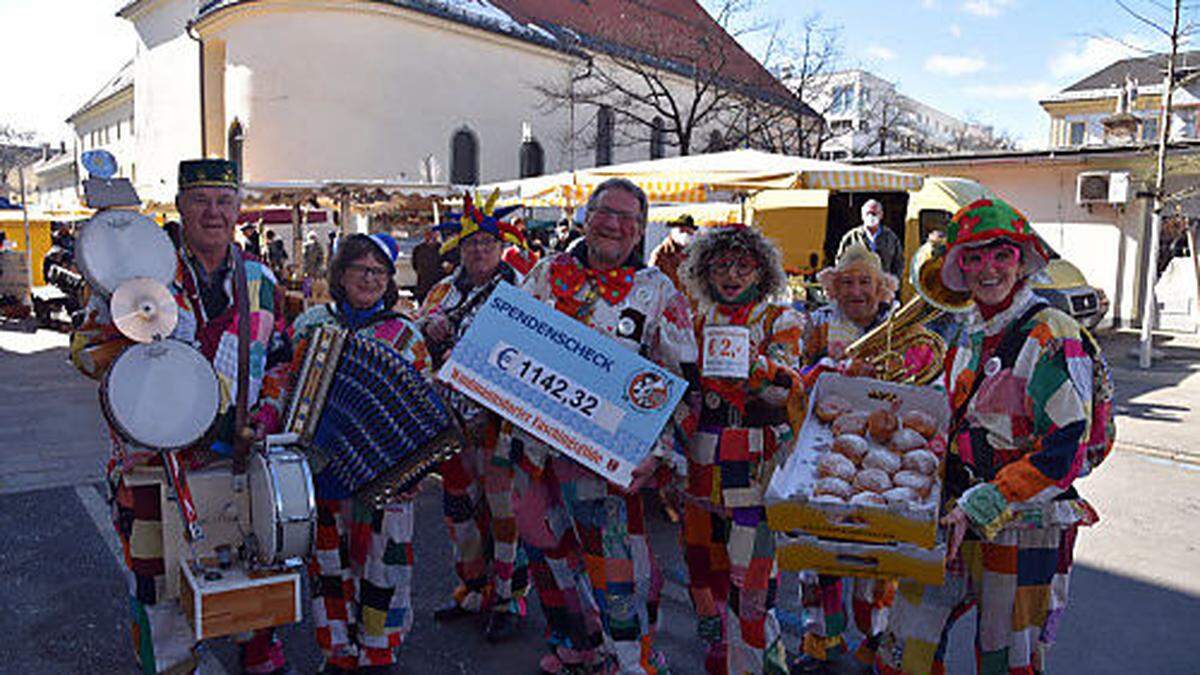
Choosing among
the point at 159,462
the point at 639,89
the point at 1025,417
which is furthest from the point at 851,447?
the point at 639,89

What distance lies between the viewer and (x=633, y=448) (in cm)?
303

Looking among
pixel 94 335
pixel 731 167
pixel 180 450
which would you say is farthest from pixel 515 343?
pixel 731 167

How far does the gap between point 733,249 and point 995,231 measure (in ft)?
3.35

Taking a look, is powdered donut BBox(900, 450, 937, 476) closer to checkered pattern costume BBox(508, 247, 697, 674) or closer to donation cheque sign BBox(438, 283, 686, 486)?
donation cheque sign BBox(438, 283, 686, 486)

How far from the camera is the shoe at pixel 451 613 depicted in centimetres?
445

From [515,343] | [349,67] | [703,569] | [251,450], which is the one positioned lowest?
[703,569]

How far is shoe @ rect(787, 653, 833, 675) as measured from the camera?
3.94m

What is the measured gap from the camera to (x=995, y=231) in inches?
105

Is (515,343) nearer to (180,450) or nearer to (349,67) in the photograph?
(180,450)

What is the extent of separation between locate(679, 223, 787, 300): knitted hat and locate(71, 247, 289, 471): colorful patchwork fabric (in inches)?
66.7

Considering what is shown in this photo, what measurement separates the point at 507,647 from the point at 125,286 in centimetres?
241

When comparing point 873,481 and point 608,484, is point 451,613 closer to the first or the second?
point 608,484

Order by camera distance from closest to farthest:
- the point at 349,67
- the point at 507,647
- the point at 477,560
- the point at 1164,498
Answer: the point at 507,647 < the point at 477,560 < the point at 1164,498 < the point at 349,67

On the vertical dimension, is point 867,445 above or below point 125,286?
below
